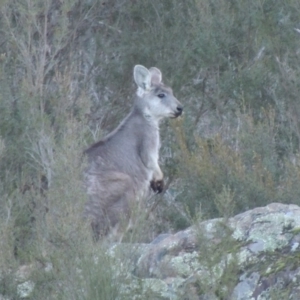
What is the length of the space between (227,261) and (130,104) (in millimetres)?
6146

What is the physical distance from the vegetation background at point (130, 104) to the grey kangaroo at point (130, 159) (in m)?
0.23

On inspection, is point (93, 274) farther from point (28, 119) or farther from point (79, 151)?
point (28, 119)

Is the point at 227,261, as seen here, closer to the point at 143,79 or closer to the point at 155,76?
the point at 143,79

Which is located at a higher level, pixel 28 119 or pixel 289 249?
pixel 289 249

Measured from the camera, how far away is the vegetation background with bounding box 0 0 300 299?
236 inches

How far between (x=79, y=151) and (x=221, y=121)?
13.1ft

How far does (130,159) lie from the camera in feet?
28.2

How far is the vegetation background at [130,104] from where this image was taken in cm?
599

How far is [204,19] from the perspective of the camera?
1012cm

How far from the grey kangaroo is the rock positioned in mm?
1797

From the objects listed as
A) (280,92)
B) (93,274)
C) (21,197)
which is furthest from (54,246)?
(280,92)

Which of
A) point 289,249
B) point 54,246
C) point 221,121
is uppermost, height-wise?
point 289,249

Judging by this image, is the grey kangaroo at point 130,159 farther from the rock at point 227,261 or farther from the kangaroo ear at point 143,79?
the rock at point 227,261

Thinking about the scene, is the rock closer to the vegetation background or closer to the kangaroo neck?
the vegetation background
